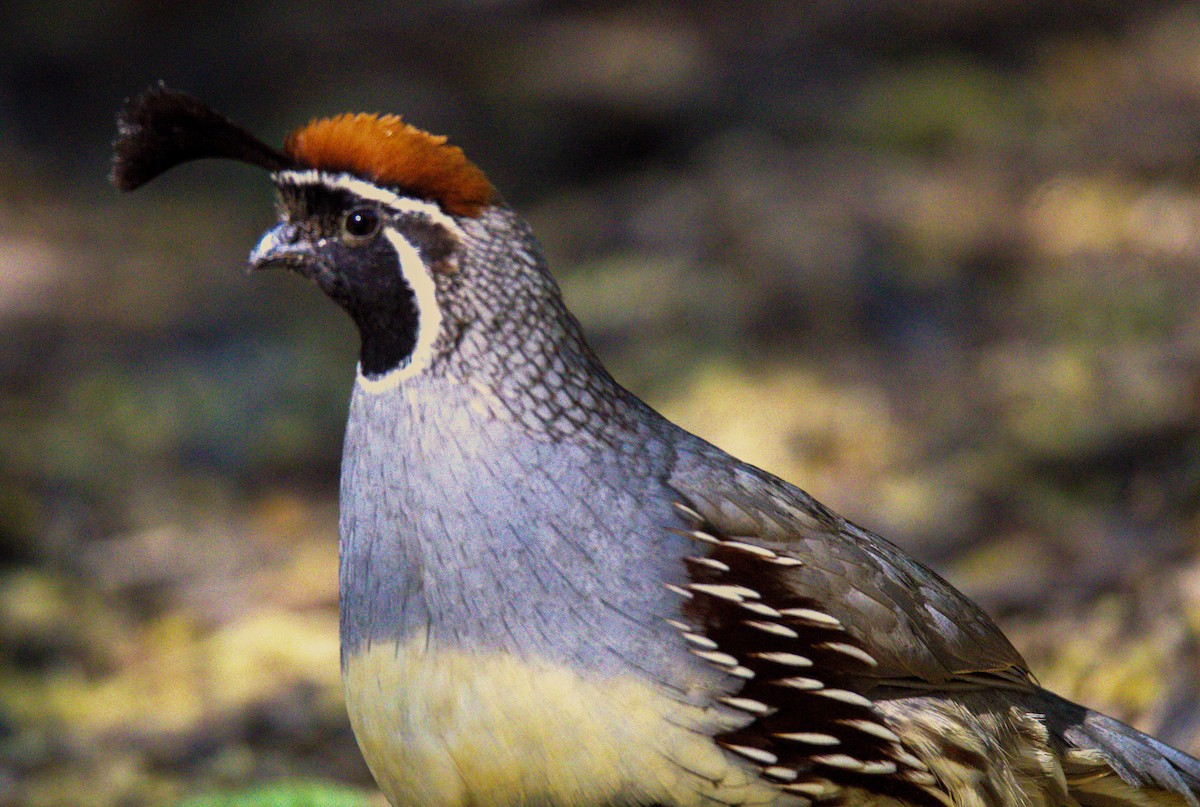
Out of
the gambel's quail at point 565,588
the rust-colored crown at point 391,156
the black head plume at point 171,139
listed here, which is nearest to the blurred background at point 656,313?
the gambel's quail at point 565,588

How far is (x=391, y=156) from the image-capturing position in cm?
279

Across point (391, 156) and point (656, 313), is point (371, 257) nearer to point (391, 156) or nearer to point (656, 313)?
point (391, 156)

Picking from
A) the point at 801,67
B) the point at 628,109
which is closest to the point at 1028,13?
the point at 801,67

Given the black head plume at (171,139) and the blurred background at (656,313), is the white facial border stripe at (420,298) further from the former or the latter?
the blurred background at (656,313)

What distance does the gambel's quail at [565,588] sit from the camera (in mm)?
2553

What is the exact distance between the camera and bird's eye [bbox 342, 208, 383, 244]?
2842 mm

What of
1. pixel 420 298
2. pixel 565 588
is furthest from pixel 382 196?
pixel 565 588

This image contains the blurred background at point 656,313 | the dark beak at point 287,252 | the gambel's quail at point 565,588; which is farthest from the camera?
the blurred background at point 656,313

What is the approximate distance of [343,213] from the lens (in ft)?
9.39

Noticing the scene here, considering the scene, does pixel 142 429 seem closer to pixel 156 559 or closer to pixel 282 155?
pixel 156 559

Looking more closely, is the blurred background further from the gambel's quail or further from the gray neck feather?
the gray neck feather

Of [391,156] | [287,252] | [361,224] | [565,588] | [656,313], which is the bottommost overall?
[565,588]

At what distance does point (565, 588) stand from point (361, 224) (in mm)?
858

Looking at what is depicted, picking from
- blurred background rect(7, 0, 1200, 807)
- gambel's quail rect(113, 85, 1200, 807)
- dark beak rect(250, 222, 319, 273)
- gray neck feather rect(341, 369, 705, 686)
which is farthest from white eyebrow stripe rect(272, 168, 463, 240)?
blurred background rect(7, 0, 1200, 807)
